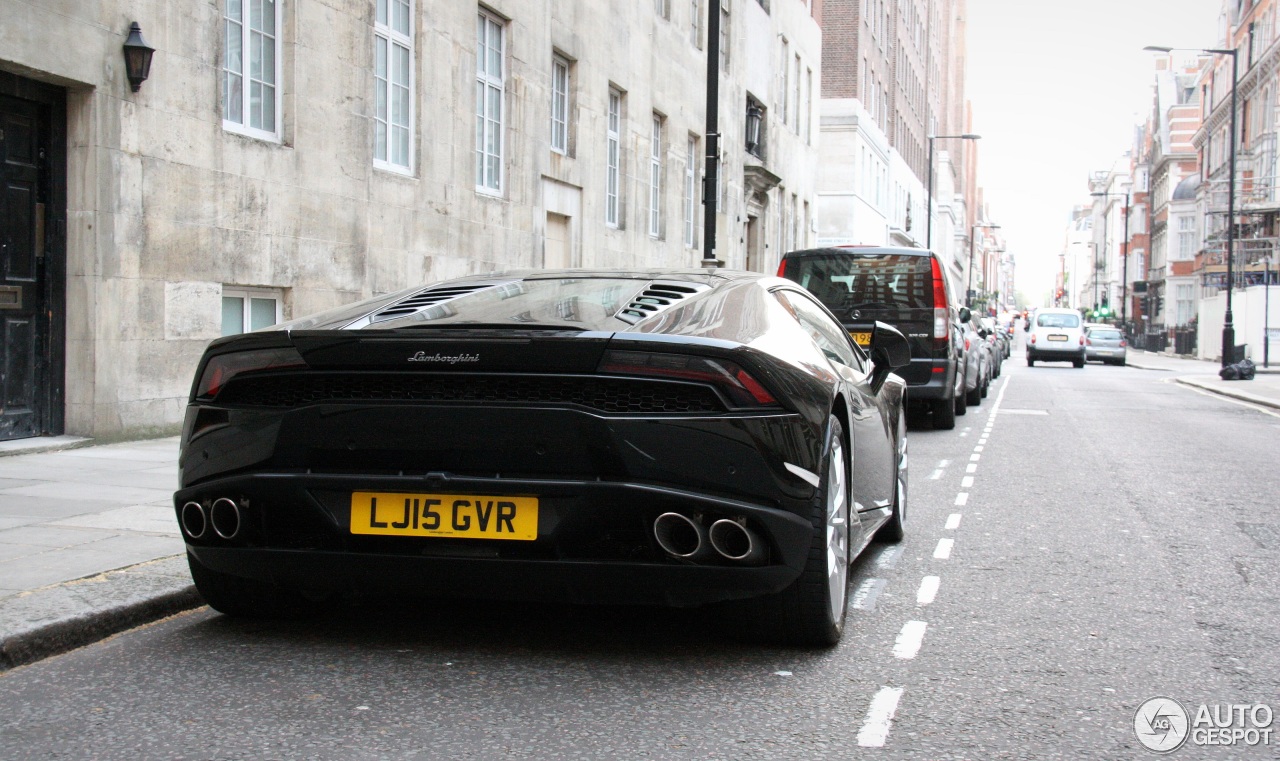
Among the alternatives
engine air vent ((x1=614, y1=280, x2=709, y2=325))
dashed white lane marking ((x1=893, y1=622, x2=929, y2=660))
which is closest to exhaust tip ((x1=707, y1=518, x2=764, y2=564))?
engine air vent ((x1=614, y1=280, x2=709, y2=325))

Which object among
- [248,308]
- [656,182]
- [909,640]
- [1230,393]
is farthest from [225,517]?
[1230,393]

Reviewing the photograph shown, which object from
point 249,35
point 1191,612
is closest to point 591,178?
point 249,35

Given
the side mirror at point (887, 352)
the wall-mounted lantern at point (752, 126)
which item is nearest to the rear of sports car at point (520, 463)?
the side mirror at point (887, 352)

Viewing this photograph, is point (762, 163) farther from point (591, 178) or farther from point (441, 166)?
point (441, 166)

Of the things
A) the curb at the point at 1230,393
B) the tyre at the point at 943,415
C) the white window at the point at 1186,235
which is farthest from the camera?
the white window at the point at 1186,235

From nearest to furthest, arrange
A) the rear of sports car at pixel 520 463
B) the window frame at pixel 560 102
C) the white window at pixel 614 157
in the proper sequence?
the rear of sports car at pixel 520 463, the window frame at pixel 560 102, the white window at pixel 614 157

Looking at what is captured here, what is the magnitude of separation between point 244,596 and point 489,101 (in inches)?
528

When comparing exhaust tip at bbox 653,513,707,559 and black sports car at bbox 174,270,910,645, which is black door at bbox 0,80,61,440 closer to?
black sports car at bbox 174,270,910,645

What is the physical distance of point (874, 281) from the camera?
45.5 feet

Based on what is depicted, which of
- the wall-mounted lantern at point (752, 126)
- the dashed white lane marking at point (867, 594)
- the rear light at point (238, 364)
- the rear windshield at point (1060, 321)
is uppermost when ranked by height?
the wall-mounted lantern at point (752, 126)

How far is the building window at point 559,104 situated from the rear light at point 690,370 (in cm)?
1625

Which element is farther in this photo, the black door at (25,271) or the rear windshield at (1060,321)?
the rear windshield at (1060,321)

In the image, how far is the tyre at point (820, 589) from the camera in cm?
411

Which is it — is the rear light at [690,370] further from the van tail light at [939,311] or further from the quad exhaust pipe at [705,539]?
the van tail light at [939,311]
